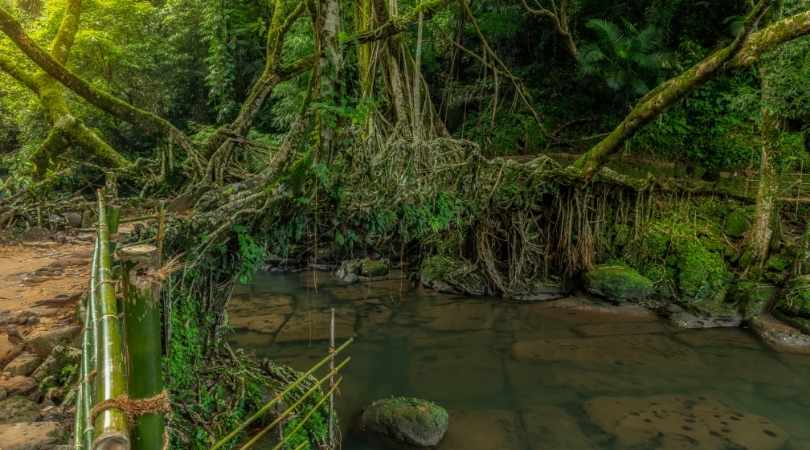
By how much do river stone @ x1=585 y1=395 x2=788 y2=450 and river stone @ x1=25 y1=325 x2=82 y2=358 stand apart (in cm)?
488

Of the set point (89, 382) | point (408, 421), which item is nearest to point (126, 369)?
point (89, 382)

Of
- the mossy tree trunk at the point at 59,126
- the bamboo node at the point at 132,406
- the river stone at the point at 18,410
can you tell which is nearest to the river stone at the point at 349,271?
the mossy tree trunk at the point at 59,126

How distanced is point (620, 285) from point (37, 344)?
8168 mm

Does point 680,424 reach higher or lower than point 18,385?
lower

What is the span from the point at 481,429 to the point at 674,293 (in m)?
5.23

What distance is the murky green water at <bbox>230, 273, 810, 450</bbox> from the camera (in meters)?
5.11

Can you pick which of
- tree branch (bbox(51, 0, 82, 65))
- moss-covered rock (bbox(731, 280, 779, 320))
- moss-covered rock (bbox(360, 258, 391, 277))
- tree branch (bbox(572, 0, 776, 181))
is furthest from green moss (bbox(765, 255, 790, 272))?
tree branch (bbox(51, 0, 82, 65))

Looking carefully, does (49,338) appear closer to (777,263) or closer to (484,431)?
(484,431)

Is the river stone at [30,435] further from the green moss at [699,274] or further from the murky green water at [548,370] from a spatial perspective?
the green moss at [699,274]

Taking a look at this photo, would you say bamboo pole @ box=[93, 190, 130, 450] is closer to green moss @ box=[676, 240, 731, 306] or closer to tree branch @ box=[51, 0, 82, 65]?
tree branch @ box=[51, 0, 82, 65]

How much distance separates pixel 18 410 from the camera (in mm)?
2365

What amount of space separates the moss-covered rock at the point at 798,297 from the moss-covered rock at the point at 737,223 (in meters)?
1.30

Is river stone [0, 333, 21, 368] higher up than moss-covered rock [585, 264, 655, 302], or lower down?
higher up

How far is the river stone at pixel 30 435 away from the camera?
2018 millimetres
